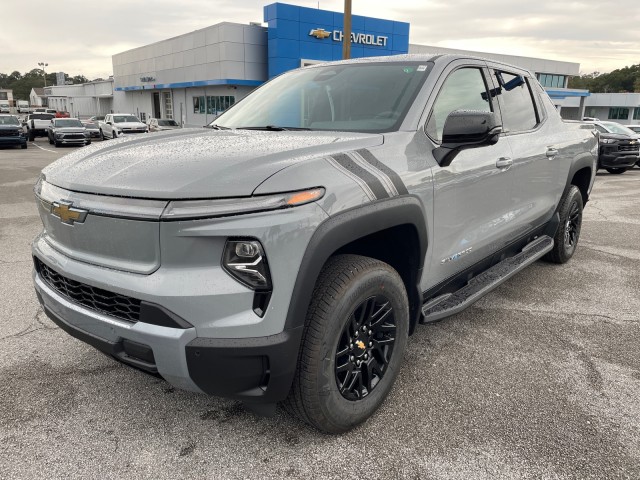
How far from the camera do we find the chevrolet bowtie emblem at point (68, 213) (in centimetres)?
211

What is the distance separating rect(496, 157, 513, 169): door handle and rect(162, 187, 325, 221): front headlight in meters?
1.86

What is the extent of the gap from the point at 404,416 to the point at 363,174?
1266mm

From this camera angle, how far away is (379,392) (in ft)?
8.18

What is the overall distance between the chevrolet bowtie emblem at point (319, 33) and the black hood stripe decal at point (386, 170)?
29.3m

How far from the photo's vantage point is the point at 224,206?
6.02 feet

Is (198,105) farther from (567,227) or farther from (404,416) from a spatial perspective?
(404,416)

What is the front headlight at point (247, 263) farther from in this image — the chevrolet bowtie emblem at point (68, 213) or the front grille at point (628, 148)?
the front grille at point (628, 148)

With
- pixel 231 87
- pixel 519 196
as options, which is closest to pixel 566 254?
pixel 519 196

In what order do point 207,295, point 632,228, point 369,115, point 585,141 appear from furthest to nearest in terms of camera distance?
point 632,228 → point 585,141 → point 369,115 → point 207,295

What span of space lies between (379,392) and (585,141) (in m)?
3.79

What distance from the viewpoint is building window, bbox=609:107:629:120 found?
67.4 metres

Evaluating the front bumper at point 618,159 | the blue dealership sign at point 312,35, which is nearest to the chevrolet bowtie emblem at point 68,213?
the front bumper at point 618,159

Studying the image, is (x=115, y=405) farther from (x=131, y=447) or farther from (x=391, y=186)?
(x=391, y=186)

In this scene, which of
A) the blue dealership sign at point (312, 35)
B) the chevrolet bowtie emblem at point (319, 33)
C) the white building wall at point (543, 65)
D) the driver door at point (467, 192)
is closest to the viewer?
the driver door at point (467, 192)
